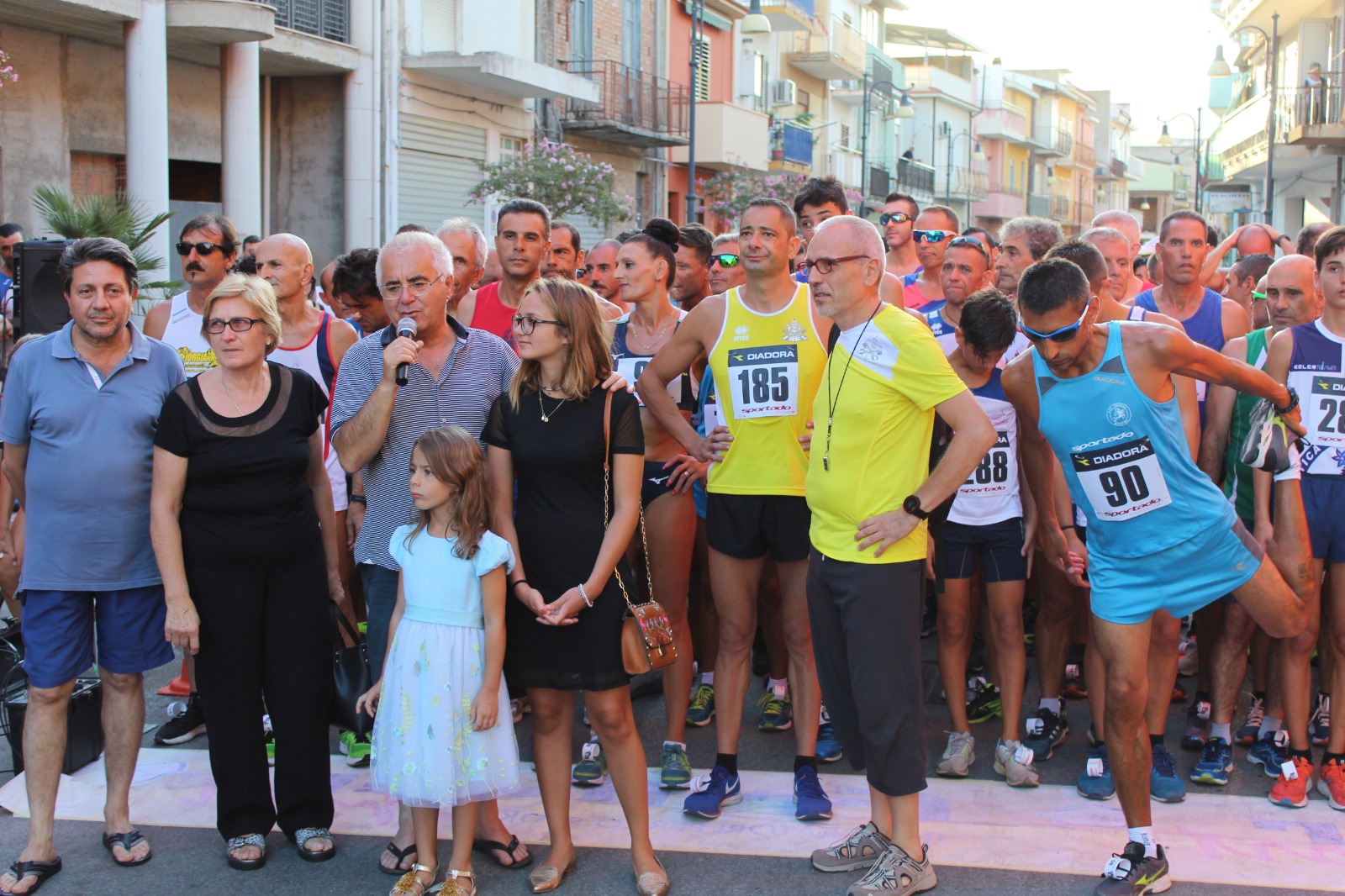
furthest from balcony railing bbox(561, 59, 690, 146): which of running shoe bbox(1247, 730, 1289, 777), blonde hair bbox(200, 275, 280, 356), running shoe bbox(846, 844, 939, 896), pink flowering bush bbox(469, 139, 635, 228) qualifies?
running shoe bbox(846, 844, 939, 896)

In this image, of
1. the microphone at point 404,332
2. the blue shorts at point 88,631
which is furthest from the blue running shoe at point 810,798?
the blue shorts at point 88,631

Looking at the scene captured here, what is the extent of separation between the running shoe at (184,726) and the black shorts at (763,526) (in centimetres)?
252

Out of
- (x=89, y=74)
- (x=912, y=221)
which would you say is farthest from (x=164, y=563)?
(x=89, y=74)

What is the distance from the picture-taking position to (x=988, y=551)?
542 centimetres

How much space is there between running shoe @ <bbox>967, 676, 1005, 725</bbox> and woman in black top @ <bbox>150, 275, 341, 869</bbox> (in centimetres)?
303

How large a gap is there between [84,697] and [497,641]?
223cm

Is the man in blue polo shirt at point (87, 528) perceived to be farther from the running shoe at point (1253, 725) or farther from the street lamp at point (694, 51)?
the street lamp at point (694, 51)

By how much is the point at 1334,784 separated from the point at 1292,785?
17 cm

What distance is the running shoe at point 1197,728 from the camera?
561 centimetres

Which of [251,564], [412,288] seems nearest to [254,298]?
[412,288]

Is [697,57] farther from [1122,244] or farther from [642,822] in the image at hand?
[642,822]

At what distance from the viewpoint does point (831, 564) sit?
14.0 feet

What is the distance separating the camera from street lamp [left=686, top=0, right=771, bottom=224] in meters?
29.1

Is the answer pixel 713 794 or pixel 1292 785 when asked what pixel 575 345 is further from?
pixel 1292 785
